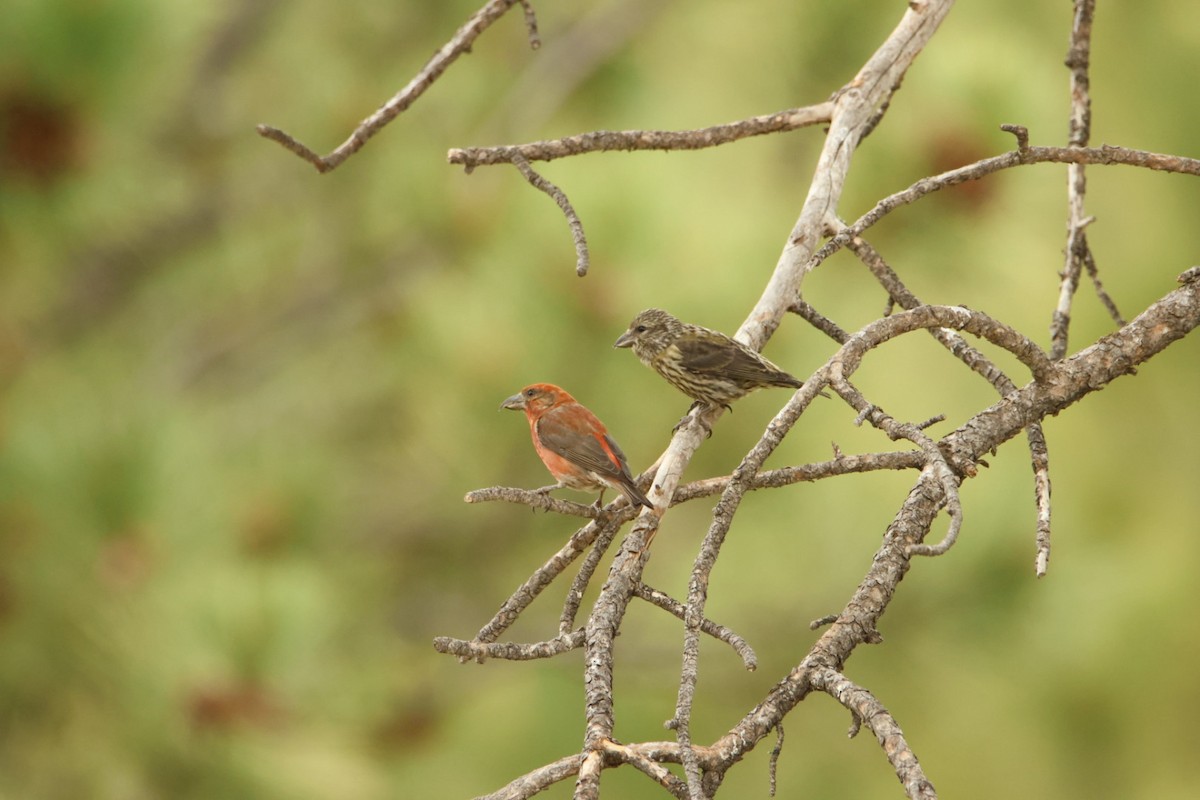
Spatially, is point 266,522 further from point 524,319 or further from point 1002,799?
point 1002,799

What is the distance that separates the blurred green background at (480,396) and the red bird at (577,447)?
0.96m

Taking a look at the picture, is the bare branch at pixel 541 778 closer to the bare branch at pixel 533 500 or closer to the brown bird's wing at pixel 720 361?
the bare branch at pixel 533 500

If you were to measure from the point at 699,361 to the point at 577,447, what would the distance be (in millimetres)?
393

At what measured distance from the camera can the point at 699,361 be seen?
11.0 ft

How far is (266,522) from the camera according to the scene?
465 cm

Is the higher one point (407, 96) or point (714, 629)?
point (407, 96)

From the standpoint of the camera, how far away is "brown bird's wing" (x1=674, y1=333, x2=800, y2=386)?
9.85 ft

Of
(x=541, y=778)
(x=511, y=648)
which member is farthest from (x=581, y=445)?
(x=541, y=778)

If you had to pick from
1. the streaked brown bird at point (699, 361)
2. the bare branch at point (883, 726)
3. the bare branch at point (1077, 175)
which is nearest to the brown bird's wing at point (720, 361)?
the streaked brown bird at point (699, 361)

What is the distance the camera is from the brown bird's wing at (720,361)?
3.00 metres

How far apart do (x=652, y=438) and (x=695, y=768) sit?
3.44m

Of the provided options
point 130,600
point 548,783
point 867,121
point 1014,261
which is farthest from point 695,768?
point 1014,261

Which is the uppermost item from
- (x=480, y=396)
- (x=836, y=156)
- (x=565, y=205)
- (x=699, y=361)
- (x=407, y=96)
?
(x=480, y=396)

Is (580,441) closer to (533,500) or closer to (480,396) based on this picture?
(533,500)
